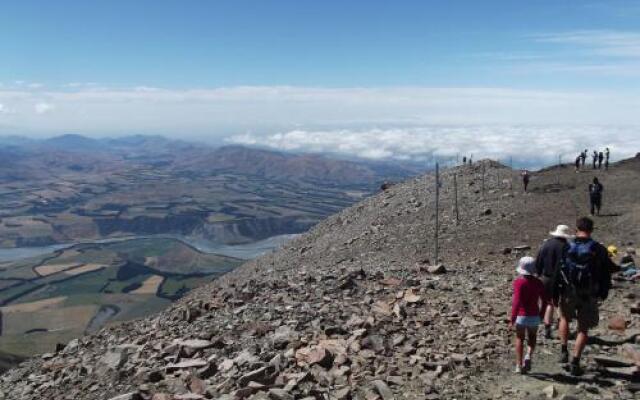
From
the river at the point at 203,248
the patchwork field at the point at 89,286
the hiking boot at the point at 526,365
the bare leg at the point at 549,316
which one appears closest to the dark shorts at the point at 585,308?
the hiking boot at the point at 526,365

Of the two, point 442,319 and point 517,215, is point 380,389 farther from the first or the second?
point 517,215

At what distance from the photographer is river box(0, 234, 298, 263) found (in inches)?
6467

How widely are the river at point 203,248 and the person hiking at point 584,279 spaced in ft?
484

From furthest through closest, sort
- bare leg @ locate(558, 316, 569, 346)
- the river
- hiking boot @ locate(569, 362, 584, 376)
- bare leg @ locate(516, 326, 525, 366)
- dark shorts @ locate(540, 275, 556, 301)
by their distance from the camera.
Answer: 1. the river
2. dark shorts @ locate(540, 275, 556, 301)
3. bare leg @ locate(558, 316, 569, 346)
4. bare leg @ locate(516, 326, 525, 366)
5. hiking boot @ locate(569, 362, 584, 376)

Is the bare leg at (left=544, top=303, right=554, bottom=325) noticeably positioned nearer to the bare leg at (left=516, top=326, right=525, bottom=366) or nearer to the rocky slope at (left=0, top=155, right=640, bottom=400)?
the rocky slope at (left=0, top=155, right=640, bottom=400)

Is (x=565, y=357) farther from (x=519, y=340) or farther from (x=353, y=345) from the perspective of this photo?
(x=353, y=345)

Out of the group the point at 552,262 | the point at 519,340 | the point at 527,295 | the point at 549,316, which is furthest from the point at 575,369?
the point at 549,316

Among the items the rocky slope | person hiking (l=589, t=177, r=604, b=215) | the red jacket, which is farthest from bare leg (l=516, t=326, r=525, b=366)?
person hiking (l=589, t=177, r=604, b=215)

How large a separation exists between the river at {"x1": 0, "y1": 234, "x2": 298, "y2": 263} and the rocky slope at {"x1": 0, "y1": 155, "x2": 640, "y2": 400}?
13601 cm

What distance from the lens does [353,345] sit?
13.2 metres

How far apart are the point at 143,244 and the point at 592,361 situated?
179 m

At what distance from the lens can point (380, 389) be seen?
424 inches

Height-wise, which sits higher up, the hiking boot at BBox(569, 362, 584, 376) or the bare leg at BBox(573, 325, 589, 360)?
the bare leg at BBox(573, 325, 589, 360)

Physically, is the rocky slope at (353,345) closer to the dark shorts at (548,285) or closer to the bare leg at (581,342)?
the bare leg at (581,342)
